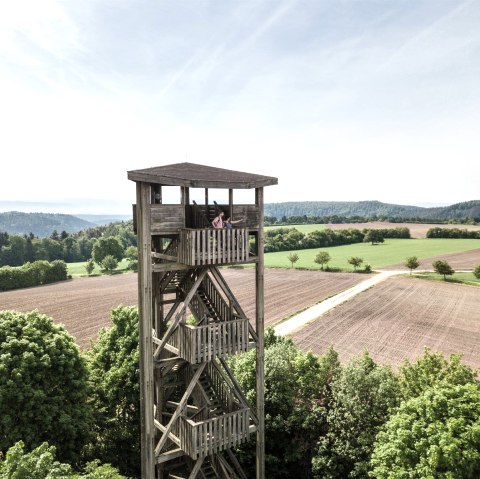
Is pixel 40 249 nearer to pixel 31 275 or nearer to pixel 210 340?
pixel 31 275

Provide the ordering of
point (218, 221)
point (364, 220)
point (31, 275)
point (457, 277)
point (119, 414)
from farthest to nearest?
point (364, 220), point (31, 275), point (457, 277), point (119, 414), point (218, 221)

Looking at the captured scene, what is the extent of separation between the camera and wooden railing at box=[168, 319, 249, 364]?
11.7m

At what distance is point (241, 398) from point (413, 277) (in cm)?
6546

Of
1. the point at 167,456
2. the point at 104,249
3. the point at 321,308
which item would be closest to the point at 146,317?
the point at 167,456

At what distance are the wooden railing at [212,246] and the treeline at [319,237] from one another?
316ft

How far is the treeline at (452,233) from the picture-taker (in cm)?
11550

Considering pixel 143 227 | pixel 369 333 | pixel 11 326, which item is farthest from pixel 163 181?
pixel 369 333

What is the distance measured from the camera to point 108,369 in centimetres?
1998

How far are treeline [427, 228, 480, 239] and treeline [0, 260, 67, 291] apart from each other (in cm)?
10674

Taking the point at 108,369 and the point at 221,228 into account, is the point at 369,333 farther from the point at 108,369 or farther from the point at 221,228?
the point at 221,228

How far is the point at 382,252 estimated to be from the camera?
101 m

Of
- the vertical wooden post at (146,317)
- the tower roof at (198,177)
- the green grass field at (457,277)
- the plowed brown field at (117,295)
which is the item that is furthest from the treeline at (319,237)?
the vertical wooden post at (146,317)

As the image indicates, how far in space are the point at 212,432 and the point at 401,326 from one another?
34959 millimetres

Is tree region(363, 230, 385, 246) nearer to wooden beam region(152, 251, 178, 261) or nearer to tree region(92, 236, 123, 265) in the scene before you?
tree region(92, 236, 123, 265)
